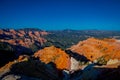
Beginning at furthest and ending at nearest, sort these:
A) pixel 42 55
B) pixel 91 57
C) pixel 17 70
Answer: pixel 91 57 < pixel 42 55 < pixel 17 70

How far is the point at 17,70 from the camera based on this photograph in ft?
209

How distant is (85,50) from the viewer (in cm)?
13925

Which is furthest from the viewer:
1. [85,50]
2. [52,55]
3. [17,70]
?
[85,50]

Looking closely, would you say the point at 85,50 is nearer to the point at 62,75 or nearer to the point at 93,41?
the point at 93,41

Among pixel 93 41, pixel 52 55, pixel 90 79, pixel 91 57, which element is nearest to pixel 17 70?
pixel 90 79

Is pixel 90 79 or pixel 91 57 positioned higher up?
pixel 90 79

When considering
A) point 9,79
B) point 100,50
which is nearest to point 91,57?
point 100,50

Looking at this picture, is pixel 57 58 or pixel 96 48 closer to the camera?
pixel 57 58

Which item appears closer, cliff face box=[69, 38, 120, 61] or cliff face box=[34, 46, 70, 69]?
cliff face box=[34, 46, 70, 69]

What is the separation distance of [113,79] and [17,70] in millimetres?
31037

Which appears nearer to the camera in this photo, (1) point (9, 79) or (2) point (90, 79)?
(1) point (9, 79)

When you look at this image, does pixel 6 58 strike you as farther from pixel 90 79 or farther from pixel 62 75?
pixel 90 79

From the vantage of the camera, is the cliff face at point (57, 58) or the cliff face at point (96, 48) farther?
the cliff face at point (96, 48)

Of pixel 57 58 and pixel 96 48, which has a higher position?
pixel 96 48
